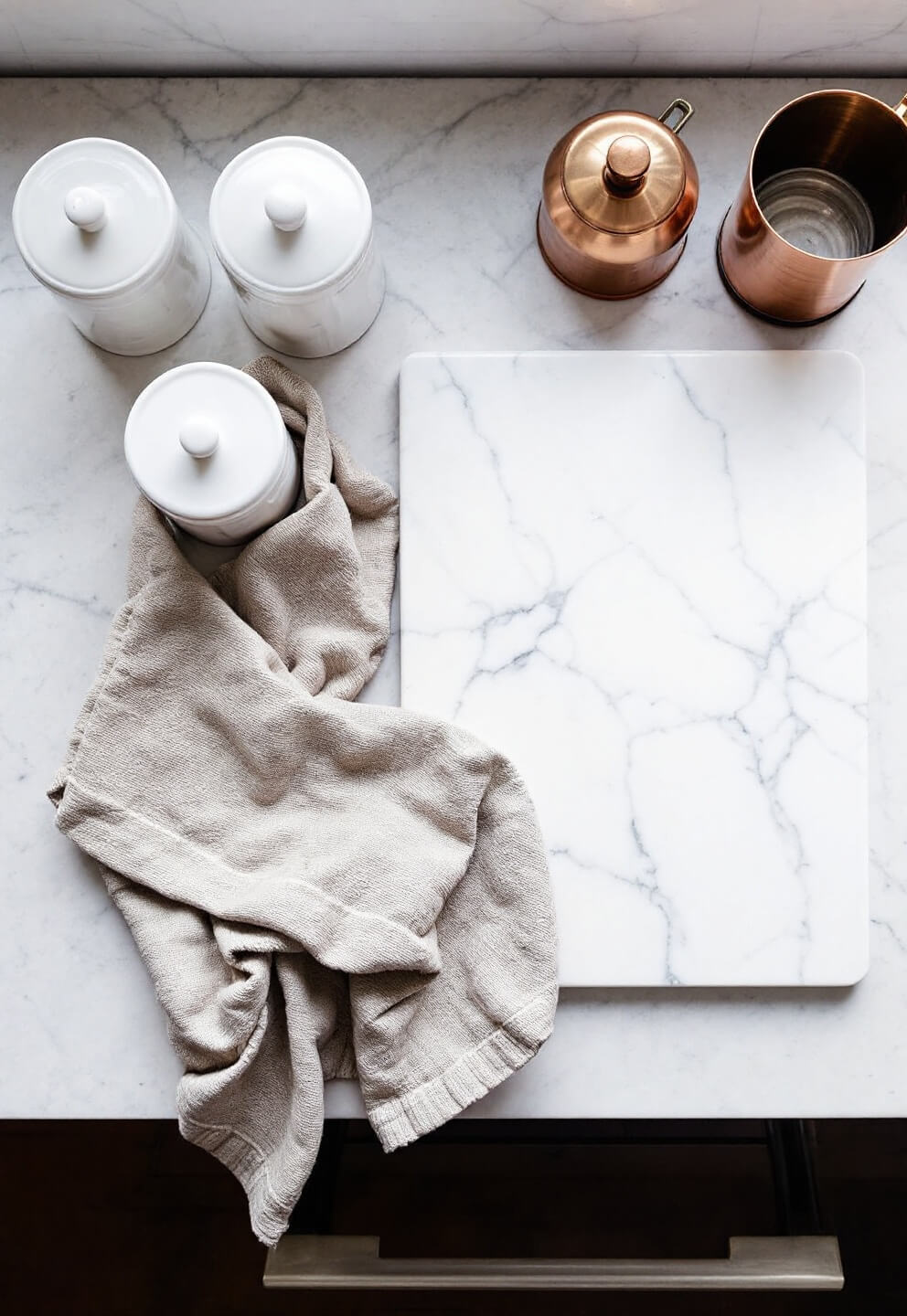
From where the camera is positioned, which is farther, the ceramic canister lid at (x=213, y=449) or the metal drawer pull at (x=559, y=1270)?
the metal drawer pull at (x=559, y=1270)

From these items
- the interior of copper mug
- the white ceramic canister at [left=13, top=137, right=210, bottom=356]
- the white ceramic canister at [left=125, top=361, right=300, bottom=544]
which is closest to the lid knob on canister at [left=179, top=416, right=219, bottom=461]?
the white ceramic canister at [left=125, top=361, right=300, bottom=544]

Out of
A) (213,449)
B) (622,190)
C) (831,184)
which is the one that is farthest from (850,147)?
(213,449)

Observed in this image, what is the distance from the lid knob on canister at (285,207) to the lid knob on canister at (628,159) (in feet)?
0.62

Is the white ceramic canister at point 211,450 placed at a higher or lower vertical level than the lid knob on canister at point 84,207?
lower

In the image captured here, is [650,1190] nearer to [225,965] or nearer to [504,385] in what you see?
[225,965]

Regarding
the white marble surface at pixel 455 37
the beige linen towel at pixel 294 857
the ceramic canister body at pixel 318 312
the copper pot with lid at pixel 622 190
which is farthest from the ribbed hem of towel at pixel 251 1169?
the white marble surface at pixel 455 37

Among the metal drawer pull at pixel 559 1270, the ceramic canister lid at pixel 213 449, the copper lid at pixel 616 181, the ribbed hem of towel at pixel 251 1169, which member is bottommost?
the metal drawer pull at pixel 559 1270

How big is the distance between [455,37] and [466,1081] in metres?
0.72

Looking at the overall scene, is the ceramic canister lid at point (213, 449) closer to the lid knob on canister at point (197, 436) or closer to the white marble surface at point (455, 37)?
the lid knob on canister at point (197, 436)

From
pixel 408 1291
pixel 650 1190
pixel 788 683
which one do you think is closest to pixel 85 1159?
pixel 408 1291

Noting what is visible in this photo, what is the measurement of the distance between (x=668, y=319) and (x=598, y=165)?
0.13m

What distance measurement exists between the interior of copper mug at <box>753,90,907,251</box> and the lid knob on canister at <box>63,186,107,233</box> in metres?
0.41

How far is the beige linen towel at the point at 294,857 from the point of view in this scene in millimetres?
625

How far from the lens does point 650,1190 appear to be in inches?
42.4
